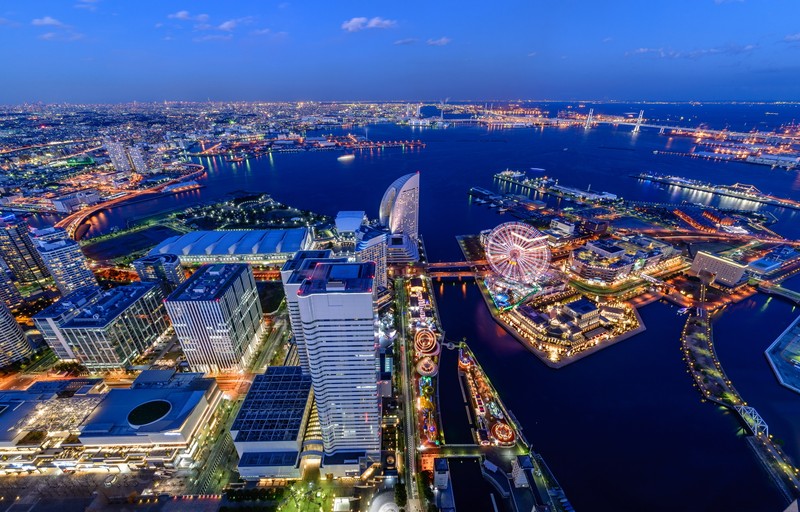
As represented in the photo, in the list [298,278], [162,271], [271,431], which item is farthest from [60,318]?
[298,278]

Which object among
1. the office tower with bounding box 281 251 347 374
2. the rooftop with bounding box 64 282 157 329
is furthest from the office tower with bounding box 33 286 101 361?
the office tower with bounding box 281 251 347 374

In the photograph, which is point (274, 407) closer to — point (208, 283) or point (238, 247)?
point (208, 283)

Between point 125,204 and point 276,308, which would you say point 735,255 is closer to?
point 276,308

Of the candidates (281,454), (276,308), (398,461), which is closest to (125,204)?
(276,308)

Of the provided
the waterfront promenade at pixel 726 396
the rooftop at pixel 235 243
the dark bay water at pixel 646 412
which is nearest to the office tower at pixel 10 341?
the rooftop at pixel 235 243

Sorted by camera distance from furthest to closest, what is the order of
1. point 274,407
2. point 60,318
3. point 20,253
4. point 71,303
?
point 20,253
point 71,303
point 60,318
point 274,407

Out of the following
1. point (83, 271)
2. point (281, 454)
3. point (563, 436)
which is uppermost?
point (83, 271)

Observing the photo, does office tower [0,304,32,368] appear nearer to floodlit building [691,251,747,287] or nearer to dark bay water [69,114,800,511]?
dark bay water [69,114,800,511]
